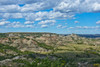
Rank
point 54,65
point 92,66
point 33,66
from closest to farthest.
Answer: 1. point 54,65
2. point 33,66
3. point 92,66

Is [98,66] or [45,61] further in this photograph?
[98,66]

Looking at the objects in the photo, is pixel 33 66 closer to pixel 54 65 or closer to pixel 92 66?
pixel 54 65

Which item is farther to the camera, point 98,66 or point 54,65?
point 98,66

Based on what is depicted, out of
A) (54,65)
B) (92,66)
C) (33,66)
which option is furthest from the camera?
(92,66)

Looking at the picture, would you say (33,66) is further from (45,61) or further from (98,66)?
(98,66)

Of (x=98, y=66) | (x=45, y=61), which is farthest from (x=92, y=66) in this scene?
(x=45, y=61)

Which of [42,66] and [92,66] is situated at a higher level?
[42,66]

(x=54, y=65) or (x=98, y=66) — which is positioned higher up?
(x=54, y=65)

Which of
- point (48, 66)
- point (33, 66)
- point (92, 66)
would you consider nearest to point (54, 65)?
point (48, 66)
